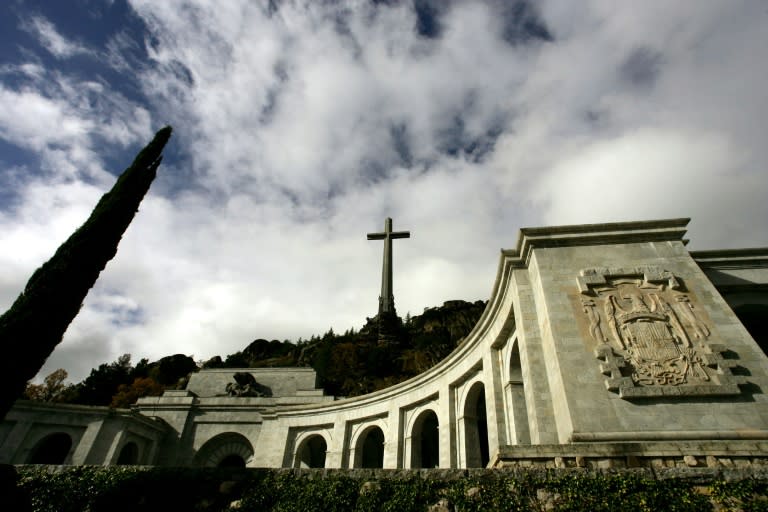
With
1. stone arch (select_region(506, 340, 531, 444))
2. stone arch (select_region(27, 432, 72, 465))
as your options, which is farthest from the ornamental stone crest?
stone arch (select_region(27, 432, 72, 465))

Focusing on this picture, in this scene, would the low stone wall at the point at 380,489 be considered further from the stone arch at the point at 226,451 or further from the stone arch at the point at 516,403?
the stone arch at the point at 226,451

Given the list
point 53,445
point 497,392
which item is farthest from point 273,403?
point 497,392

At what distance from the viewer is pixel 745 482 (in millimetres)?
5801

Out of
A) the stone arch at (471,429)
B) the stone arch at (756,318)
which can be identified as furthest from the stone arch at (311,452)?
the stone arch at (756,318)

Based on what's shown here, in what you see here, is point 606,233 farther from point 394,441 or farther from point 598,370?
point 394,441

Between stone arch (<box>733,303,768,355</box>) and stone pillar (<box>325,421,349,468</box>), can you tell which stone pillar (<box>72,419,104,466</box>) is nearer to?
stone pillar (<box>325,421,349,468</box>)

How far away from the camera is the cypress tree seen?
11305 mm

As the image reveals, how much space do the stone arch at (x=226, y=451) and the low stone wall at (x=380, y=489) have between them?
16602 millimetres

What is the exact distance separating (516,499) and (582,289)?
5.83 m

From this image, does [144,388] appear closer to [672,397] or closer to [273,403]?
[273,403]

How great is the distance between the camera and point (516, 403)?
12.4 meters

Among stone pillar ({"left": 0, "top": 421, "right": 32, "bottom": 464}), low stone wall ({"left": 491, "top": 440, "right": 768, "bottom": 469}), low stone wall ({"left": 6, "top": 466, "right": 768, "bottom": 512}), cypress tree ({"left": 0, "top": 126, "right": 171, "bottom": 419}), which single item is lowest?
low stone wall ({"left": 6, "top": 466, "right": 768, "bottom": 512})

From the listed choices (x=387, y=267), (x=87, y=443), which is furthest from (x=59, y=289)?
(x=387, y=267)

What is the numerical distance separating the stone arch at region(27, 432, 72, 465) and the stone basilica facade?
0.93ft
